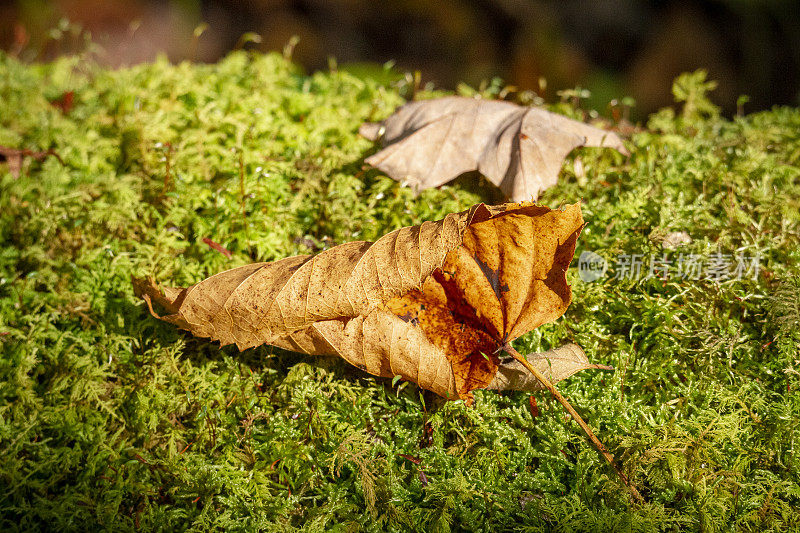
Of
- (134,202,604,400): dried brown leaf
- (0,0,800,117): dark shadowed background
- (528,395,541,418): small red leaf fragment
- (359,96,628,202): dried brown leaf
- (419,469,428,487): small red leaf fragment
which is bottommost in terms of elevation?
(419,469,428,487): small red leaf fragment

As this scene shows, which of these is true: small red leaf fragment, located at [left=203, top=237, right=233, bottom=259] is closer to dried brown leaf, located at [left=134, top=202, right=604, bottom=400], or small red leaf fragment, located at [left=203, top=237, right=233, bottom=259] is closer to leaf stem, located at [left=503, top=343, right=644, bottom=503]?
dried brown leaf, located at [left=134, top=202, right=604, bottom=400]

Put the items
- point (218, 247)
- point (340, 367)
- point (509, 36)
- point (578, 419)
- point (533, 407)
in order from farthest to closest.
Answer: point (509, 36) → point (218, 247) → point (340, 367) → point (533, 407) → point (578, 419)

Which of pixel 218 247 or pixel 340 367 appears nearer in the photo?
pixel 340 367

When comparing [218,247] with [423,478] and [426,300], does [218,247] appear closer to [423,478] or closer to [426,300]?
[426,300]

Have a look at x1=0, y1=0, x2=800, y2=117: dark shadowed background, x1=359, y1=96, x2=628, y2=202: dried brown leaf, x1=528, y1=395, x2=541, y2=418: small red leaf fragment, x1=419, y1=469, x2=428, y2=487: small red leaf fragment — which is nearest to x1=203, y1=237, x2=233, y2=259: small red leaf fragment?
x1=359, y1=96, x2=628, y2=202: dried brown leaf

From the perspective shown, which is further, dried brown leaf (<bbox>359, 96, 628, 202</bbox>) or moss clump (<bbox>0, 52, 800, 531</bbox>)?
dried brown leaf (<bbox>359, 96, 628, 202</bbox>)

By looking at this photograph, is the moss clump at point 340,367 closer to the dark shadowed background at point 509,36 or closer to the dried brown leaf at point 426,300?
the dried brown leaf at point 426,300

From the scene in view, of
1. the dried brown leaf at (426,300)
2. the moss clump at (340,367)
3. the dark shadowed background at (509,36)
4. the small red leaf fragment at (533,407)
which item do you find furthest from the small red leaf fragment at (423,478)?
the dark shadowed background at (509,36)

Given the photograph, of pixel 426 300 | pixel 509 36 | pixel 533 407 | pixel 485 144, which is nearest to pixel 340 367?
pixel 426 300

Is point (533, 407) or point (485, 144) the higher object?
point (485, 144)
